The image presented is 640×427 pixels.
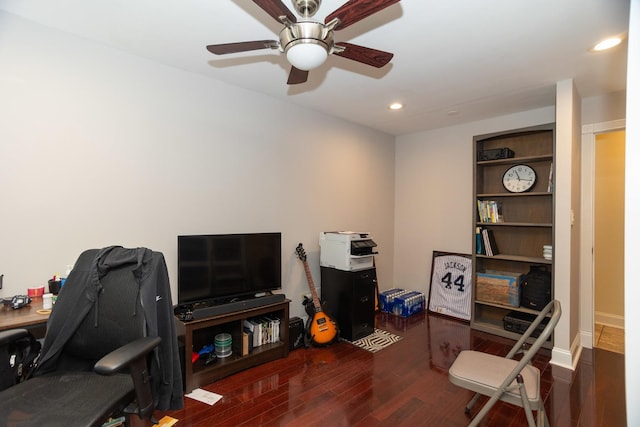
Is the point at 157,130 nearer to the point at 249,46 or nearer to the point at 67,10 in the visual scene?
the point at 67,10

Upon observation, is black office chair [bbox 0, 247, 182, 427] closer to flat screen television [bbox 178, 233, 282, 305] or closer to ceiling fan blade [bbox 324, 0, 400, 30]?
flat screen television [bbox 178, 233, 282, 305]

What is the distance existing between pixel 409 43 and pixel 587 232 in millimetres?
2761

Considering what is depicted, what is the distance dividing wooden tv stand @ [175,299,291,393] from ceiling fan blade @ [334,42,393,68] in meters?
2.12

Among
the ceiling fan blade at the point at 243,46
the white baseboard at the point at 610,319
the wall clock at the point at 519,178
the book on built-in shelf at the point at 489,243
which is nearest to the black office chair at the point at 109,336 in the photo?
the ceiling fan blade at the point at 243,46

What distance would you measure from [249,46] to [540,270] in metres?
3.69

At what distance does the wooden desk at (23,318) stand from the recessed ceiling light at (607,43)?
396cm

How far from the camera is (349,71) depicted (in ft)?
8.63

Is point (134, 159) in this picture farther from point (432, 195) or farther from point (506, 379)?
point (432, 195)

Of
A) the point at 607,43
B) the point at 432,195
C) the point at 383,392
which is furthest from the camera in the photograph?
the point at 432,195

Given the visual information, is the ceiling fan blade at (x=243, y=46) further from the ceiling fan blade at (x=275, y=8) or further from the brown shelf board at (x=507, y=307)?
the brown shelf board at (x=507, y=307)

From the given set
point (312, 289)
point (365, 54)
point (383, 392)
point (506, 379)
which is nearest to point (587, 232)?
point (506, 379)

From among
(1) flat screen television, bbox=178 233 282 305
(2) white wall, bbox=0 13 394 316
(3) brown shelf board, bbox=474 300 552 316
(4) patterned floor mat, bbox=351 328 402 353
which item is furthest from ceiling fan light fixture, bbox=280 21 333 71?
(3) brown shelf board, bbox=474 300 552 316

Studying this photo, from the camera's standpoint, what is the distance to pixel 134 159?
7.95 ft

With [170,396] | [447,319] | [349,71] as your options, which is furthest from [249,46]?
[447,319]
